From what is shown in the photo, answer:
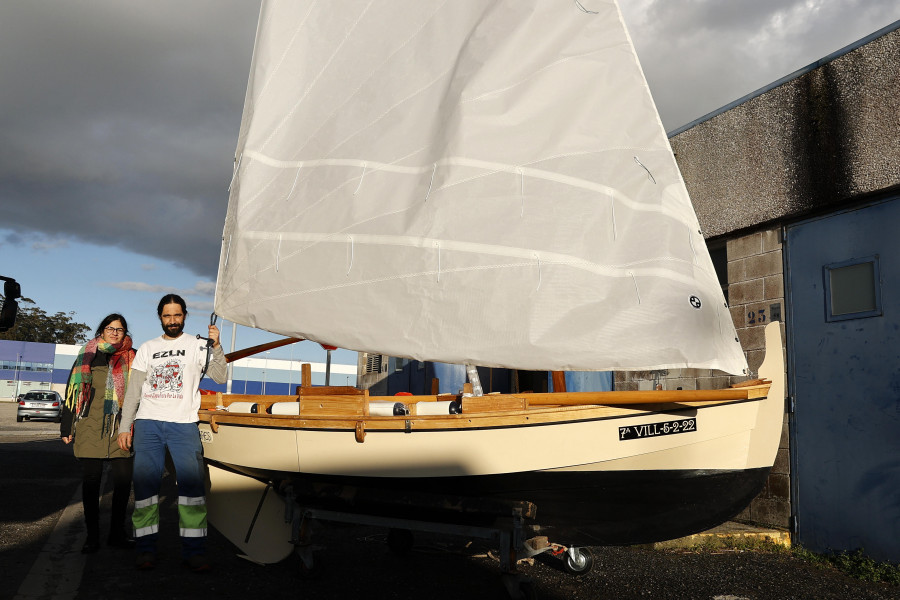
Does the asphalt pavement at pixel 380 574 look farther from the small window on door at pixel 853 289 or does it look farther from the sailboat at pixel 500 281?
the small window on door at pixel 853 289

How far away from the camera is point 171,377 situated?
4.61 meters

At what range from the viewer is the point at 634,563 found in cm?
536

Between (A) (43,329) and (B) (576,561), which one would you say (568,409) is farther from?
(A) (43,329)

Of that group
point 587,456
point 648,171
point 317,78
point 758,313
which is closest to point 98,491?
point 317,78

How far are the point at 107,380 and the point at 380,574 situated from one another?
2.61 metres

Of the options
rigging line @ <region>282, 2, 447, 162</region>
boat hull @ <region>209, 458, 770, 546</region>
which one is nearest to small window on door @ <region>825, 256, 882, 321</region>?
boat hull @ <region>209, 458, 770, 546</region>

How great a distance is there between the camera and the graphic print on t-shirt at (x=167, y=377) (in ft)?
15.1

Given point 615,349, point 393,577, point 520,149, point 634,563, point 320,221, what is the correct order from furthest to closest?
point 634,563 → point 393,577 → point 320,221 → point 520,149 → point 615,349

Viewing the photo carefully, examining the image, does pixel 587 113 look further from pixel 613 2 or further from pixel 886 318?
pixel 886 318

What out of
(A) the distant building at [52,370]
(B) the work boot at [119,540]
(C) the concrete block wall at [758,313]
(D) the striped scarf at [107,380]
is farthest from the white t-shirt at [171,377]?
(A) the distant building at [52,370]

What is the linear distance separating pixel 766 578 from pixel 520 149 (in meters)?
3.75

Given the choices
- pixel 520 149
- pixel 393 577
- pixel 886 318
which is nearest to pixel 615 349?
pixel 520 149

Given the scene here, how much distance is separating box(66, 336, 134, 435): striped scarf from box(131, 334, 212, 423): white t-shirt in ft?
2.12

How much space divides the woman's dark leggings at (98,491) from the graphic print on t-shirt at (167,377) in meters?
0.95
